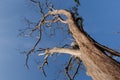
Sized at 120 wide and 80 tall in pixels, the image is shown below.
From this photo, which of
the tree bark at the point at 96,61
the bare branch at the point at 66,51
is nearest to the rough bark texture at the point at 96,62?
the tree bark at the point at 96,61

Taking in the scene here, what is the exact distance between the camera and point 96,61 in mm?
7820

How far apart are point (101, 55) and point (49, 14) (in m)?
5.55

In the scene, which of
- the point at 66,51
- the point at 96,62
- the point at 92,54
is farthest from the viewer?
the point at 66,51

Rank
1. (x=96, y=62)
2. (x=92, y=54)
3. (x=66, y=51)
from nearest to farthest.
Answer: (x=96, y=62) → (x=92, y=54) → (x=66, y=51)

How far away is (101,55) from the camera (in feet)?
26.2

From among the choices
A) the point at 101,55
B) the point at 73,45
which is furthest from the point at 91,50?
the point at 73,45

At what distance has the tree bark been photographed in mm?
7287

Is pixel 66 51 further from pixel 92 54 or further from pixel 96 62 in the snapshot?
pixel 96 62

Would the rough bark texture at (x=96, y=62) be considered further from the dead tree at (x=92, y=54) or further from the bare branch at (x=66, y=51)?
the bare branch at (x=66, y=51)

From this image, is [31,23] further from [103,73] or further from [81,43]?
[103,73]

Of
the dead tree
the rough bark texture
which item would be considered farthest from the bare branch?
the rough bark texture

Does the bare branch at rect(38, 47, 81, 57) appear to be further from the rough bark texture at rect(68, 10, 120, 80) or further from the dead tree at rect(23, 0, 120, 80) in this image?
the rough bark texture at rect(68, 10, 120, 80)

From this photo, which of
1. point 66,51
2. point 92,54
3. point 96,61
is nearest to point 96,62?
point 96,61

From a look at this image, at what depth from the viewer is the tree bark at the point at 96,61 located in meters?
7.29
